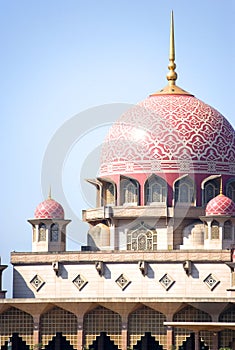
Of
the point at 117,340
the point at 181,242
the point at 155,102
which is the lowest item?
the point at 117,340

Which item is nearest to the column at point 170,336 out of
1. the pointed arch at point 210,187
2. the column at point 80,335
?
the column at point 80,335

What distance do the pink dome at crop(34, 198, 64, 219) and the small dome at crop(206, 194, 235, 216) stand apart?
19.7ft

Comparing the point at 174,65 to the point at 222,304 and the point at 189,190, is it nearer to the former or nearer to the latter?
the point at 189,190

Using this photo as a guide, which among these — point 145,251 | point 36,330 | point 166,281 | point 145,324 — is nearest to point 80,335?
point 36,330

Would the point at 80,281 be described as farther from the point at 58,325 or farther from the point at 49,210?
the point at 49,210

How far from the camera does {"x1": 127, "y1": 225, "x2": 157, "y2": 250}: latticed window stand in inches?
2454

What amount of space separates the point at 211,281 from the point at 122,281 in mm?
3490

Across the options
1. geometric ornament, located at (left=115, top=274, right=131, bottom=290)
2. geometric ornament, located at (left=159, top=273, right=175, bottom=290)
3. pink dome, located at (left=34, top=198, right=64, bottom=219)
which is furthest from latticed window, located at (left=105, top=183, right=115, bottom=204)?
geometric ornament, located at (left=159, top=273, right=175, bottom=290)

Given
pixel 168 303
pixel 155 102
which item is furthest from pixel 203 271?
pixel 155 102

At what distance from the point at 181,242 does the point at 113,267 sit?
331 centimetres

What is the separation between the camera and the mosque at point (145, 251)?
58.0 meters

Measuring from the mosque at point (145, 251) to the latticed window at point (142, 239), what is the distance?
40mm

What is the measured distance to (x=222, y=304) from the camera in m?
57.0

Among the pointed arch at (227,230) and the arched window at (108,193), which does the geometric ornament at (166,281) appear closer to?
the pointed arch at (227,230)
